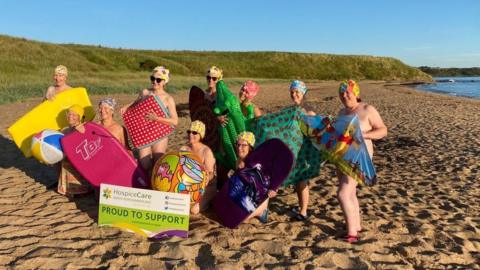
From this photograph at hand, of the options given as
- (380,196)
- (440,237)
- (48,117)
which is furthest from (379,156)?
(48,117)

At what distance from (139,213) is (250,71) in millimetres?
73874

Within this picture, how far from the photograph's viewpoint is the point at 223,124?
510 centimetres

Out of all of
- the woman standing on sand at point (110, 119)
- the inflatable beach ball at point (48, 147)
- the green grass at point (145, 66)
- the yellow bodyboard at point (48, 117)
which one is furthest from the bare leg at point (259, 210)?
the green grass at point (145, 66)

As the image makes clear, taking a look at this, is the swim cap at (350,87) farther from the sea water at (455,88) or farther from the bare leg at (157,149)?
the sea water at (455,88)

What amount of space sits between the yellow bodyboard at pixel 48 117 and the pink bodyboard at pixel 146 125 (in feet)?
3.65

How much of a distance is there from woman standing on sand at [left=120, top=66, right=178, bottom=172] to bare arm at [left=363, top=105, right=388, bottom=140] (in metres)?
2.27

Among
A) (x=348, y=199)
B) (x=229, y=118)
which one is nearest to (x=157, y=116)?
(x=229, y=118)

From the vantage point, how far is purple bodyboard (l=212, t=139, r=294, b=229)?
4508 millimetres

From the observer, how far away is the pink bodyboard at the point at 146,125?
16.8 ft

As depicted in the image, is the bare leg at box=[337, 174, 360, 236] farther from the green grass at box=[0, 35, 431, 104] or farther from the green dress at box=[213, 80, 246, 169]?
the green grass at box=[0, 35, 431, 104]

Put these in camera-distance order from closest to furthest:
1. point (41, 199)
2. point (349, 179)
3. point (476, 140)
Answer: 1. point (349, 179)
2. point (41, 199)
3. point (476, 140)

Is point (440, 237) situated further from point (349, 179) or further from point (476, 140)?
point (476, 140)

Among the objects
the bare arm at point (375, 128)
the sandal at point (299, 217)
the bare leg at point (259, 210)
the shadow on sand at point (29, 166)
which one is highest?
the bare arm at point (375, 128)

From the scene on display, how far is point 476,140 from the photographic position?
1027cm
